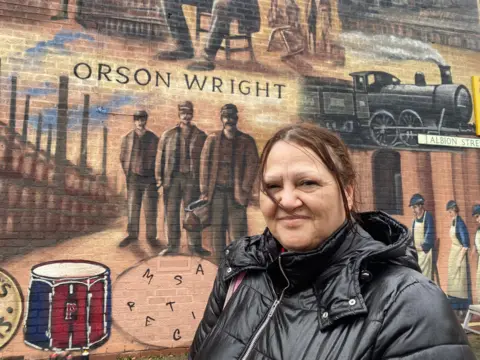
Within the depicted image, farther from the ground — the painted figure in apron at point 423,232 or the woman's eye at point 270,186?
the woman's eye at point 270,186

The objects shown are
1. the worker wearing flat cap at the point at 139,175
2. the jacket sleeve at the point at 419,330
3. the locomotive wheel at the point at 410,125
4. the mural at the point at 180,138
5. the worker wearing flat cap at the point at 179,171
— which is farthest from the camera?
the locomotive wheel at the point at 410,125

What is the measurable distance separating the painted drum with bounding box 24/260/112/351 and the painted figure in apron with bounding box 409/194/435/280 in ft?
16.4

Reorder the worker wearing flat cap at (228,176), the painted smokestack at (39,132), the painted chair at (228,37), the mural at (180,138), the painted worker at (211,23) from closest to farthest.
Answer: the mural at (180,138)
the painted smokestack at (39,132)
the worker wearing flat cap at (228,176)
the painted worker at (211,23)
the painted chair at (228,37)

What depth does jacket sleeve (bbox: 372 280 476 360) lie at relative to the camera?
98cm

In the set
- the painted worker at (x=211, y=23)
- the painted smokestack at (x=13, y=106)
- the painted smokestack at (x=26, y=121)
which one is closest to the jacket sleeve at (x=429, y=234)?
the painted worker at (x=211, y=23)

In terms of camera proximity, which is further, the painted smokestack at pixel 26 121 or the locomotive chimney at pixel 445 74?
the locomotive chimney at pixel 445 74

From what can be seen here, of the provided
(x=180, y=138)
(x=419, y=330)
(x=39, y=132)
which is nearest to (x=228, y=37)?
(x=180, y=138)

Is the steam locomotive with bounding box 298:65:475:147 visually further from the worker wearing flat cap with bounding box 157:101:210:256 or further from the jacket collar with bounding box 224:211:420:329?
the jacket collar with bounding box 224:211:420:329

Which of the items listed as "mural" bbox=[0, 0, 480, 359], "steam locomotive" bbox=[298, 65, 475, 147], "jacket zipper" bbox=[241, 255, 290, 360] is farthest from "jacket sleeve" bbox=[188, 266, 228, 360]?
"steam locomotive" bbox=[298, 65, 475, 147]

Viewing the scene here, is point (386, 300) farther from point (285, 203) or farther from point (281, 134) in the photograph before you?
point (281, 134)

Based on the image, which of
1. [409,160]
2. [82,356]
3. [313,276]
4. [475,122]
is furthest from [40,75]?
[475,122]

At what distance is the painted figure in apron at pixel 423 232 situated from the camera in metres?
6.22

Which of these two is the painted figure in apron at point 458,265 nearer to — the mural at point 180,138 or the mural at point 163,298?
the mural at point 180,138

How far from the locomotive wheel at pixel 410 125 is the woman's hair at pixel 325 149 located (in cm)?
577
